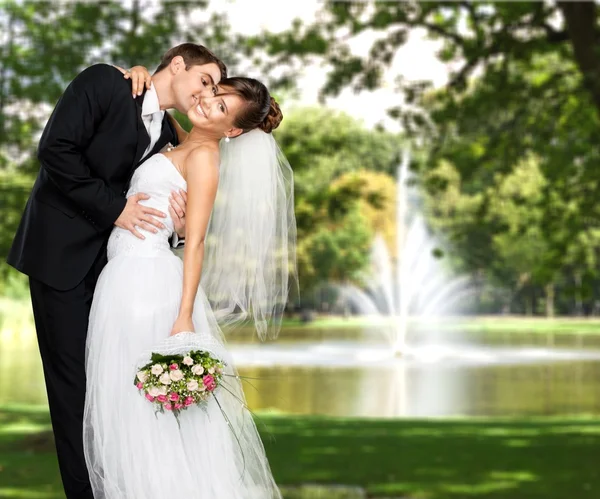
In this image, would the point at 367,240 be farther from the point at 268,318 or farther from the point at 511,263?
the point at 268,318

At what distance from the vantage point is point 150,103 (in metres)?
3.32

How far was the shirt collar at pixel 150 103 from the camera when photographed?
130 inches

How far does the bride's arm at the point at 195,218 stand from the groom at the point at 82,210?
0.45 feet

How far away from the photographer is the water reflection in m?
15.0

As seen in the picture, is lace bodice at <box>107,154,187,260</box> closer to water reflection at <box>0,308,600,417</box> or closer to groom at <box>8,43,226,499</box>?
groom at <box>8,43,226,499</box>

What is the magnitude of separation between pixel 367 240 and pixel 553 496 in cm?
3273

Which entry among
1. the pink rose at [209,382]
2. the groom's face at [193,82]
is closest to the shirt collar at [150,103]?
the groom's face at [193,82]

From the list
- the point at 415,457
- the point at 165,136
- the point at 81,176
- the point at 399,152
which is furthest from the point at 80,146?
the point at 399,152

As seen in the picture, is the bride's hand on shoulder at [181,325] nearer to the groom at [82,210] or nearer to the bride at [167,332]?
the bride at [167,332]

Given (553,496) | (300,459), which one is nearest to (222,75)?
(553,496)

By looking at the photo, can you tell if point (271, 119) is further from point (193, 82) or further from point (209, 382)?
point (209, 382)

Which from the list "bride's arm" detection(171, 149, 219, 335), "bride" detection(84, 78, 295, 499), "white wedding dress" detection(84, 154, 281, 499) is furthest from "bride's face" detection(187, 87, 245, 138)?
"white wedding dress" detection(84, 154, 281, 499)

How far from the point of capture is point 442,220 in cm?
3934

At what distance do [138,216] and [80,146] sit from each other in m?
0.32
